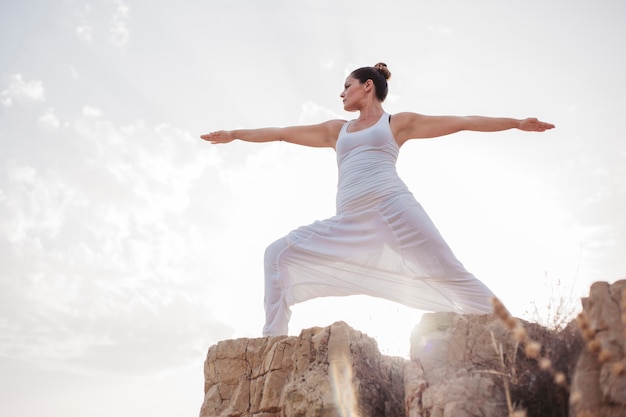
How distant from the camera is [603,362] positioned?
3.48 meters

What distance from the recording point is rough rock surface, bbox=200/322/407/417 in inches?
187

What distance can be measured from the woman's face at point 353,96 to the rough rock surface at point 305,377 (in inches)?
114

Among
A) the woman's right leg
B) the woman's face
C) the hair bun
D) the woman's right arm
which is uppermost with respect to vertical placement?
the hair bun

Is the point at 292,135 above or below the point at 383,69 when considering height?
below

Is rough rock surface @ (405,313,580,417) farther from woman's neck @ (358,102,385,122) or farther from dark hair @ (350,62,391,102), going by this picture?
dark hair @ (350,62,391,102)

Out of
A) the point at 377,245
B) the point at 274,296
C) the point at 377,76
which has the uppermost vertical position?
the point at 377,76

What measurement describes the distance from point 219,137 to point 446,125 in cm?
270

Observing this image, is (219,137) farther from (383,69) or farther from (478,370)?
(478,370)

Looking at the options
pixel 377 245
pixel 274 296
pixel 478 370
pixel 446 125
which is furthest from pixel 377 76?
pixel 478 370

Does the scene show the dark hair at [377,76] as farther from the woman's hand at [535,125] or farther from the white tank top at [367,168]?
the woman's hand at [535,125]

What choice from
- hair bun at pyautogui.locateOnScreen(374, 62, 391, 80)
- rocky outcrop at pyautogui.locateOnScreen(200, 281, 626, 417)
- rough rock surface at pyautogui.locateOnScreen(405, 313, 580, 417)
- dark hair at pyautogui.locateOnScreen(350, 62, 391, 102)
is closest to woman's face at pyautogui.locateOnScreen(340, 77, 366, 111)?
dark hair at pyautogui.locateOnScreen(350, 62, 391, 102)

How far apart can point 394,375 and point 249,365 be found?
1.32m

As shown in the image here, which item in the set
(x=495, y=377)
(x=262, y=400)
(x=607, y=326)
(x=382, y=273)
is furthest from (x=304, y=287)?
(x=607, y=326)

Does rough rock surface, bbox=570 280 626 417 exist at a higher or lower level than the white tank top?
A: lower
